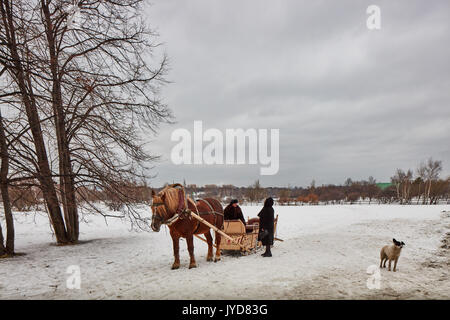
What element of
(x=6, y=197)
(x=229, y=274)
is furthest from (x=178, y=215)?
(x=6, y=197)

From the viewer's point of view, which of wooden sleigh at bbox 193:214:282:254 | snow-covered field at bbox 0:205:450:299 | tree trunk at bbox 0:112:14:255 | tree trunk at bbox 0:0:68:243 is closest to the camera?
snow-covered field at bbox 0:205:450:299

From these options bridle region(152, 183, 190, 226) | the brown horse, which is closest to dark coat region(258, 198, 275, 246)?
the brown horse

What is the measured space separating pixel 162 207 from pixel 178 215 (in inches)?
19.4

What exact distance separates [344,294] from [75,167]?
34.4ft

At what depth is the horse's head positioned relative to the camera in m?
6.70

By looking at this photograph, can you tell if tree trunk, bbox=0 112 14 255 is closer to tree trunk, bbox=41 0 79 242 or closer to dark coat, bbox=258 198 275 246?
tree trunk, bbox=41 0 79 242

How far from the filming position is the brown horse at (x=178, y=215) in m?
6.79

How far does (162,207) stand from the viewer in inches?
268

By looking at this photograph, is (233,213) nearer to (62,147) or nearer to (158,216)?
(158,216)

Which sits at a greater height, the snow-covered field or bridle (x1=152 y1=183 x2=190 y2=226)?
bridle (x1=152 y1=183 x2=190 y2=226)

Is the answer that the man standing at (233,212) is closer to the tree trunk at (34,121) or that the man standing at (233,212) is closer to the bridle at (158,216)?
the bridle at (158,216)
